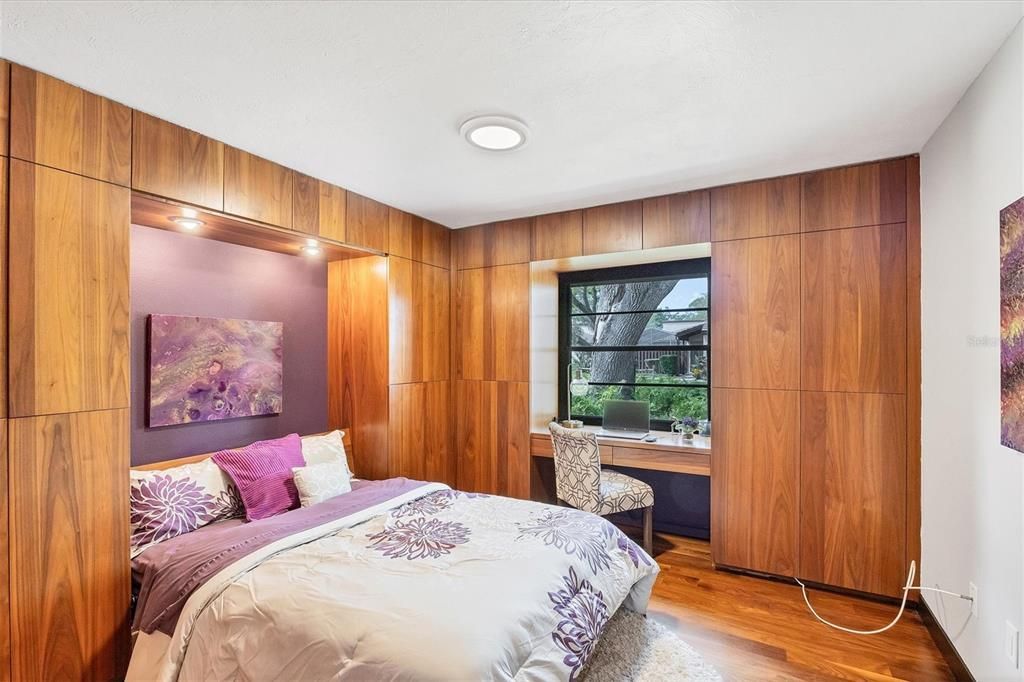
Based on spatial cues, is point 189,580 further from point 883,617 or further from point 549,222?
point 883,617

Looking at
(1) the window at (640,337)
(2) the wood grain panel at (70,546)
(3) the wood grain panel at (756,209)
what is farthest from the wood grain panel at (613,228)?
(2) the wood grain panel at (70,546)

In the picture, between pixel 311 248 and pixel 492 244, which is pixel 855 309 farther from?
pixel 311 248

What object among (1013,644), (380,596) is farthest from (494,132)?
(1013,644)

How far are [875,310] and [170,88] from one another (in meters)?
3.80

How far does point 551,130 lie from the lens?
8.22 feet

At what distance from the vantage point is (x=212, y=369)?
3033 mm

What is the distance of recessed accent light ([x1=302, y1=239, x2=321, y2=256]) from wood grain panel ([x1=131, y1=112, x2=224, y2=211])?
2.25 ft

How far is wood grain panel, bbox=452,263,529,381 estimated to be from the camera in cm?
414

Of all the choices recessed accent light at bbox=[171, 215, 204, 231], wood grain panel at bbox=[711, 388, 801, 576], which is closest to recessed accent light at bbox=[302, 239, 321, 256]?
recessed accent light at bbox=[171, 215, 204, 231]

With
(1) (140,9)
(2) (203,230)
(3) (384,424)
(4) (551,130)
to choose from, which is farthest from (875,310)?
(2) (203,230)

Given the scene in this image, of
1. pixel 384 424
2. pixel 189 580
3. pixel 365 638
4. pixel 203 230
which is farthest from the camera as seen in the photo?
pixel 384 424

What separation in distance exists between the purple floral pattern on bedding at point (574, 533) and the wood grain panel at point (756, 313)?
4.67 feet

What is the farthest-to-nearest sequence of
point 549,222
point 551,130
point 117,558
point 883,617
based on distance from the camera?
point 549,222, point 883,617, point 551,130, point 117,558

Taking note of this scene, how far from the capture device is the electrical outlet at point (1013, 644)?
5.58ft
